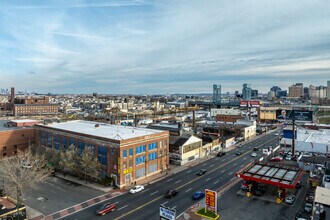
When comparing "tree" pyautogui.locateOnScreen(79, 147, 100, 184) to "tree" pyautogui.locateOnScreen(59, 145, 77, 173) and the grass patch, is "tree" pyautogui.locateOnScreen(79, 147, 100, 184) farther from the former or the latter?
the grass patch

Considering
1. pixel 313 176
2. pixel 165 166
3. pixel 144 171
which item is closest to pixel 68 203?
pixel 144 171

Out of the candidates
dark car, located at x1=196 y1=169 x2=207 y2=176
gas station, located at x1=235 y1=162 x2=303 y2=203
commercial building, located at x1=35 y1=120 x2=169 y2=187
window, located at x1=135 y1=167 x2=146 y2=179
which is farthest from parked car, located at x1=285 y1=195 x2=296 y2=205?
window, located at x1=135 y1=167 x2=146 y2=179

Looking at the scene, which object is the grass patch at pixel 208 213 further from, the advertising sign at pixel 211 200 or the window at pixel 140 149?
the window at pixel 140 149

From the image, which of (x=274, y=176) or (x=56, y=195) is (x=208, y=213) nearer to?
(x=274, y=176)

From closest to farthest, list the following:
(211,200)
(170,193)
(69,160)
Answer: (211,200), (170,193), (69,160)

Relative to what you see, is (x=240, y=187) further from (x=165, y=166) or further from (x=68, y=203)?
(x=68, y=203)

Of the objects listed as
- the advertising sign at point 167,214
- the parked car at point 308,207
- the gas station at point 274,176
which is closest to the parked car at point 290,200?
the gas station at point 274,176

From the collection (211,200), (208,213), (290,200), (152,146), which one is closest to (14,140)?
(152,146)
